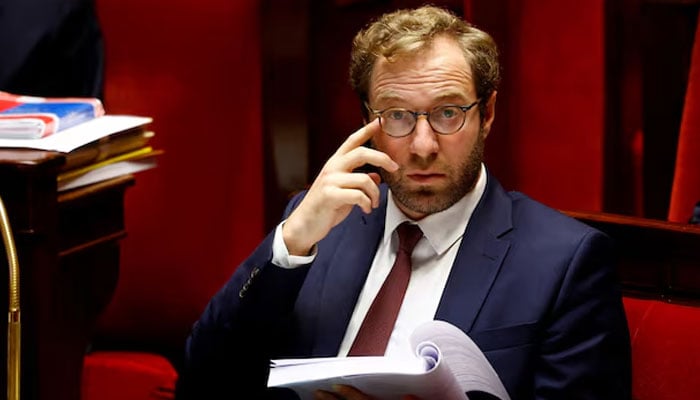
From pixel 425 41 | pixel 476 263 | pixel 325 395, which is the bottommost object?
pixel 325 395

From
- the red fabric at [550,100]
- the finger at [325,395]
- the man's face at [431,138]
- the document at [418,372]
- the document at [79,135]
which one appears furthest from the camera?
the red fabric at [550,100]

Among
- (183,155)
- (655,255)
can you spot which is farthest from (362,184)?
(183,155)

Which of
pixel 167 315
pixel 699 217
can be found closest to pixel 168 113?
pixel 167 315

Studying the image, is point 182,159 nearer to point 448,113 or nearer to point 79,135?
point 79,135

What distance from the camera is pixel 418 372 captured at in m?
1.04

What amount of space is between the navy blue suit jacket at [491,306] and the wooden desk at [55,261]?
0.16m

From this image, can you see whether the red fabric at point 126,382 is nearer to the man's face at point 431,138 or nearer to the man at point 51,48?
the man at point 51,48

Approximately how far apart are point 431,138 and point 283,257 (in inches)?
8.3

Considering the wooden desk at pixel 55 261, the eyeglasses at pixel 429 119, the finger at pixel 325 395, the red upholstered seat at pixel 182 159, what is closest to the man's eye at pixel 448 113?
the eyeglasses at pixel 429 119

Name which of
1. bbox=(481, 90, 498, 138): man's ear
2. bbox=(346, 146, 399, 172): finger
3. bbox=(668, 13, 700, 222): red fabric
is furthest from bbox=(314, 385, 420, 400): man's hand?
bbox=(668, 13, 700, 222): red fabric

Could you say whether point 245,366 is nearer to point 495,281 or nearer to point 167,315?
point 495,281

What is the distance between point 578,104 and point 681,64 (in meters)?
0.16

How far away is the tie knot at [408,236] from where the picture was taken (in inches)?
52.6

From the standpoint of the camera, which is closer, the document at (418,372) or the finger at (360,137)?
the document at (418,372)
